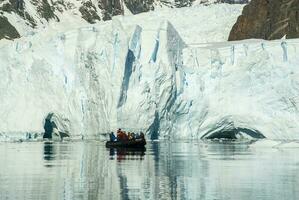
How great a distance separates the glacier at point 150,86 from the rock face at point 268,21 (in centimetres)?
1516

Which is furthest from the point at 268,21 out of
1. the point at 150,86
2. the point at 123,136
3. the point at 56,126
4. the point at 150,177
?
the point at 150,177

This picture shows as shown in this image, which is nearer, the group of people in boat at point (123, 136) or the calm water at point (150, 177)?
the calm water at point (150, 177)

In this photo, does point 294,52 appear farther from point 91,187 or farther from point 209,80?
point 91,187

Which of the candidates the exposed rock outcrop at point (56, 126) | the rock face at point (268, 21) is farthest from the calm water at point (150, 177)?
the rock face at point (268, 21)

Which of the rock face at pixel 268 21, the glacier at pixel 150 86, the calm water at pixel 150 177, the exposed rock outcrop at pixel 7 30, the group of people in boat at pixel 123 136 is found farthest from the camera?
the exposed rock outcrop at pixel 7 30

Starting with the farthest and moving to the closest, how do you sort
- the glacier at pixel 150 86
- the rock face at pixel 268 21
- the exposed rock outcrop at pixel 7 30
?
the exposed rock outcrop at pixel 7 30 → the rock face at pixel 268 21 → the glacier at pixel 150 86

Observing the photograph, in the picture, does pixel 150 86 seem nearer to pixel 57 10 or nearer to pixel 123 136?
pixel 123 136

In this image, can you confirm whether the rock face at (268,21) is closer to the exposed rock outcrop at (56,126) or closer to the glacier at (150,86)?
the glacier at (150,86)

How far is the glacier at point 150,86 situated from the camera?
129ft

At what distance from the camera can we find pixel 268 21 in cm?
6291

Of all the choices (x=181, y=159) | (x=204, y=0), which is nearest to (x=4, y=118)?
(x=181, y=159)

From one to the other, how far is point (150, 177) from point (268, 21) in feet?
147

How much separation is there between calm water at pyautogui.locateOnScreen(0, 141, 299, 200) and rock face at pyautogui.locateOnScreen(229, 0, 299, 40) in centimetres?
3030

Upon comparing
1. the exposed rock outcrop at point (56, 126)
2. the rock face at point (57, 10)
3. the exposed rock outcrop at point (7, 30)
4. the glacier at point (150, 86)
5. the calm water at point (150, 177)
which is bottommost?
the calm water at point (150, 177)
